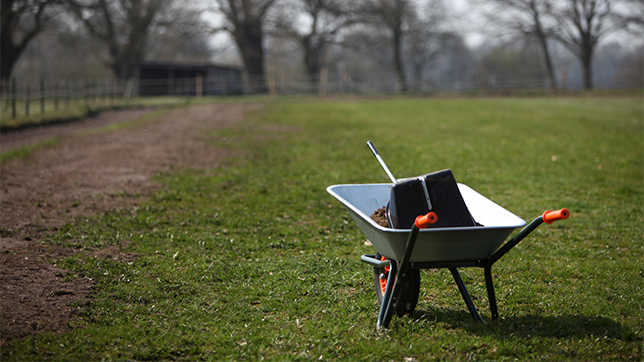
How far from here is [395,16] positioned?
45188 millimetres

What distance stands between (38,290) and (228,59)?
2609 inches

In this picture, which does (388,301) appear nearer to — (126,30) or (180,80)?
(180,80)

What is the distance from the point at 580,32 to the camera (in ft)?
131

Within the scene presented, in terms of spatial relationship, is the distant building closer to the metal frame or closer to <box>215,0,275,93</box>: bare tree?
<box>215,0,275,93</box>: bare tree

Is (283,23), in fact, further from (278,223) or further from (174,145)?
(278,223)

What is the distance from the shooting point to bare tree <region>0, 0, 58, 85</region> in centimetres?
2730

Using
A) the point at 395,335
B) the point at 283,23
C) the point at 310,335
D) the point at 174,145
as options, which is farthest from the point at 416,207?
the point at 283,23

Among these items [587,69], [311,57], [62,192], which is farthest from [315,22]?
[62,192]

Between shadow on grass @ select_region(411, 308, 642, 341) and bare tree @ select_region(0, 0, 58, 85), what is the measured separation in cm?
3058

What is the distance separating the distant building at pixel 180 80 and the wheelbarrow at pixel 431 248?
3458cm

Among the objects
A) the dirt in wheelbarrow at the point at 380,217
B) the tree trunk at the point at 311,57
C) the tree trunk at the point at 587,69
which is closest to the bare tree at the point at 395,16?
the tree trunk at the point at 311,57

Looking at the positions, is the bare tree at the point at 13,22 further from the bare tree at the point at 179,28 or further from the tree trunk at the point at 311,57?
the tree trunk at the point at 311,57

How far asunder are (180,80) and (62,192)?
33.1 meters

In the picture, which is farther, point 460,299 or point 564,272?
point 564,272
